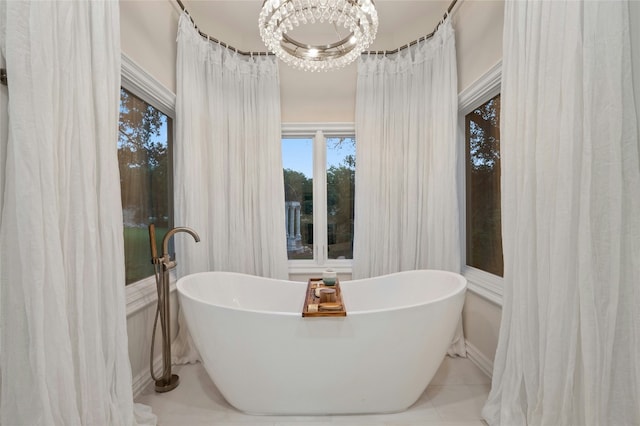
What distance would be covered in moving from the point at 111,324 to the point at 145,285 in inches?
30.0

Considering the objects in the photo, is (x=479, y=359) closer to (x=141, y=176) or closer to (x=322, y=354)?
(x=322, y=354)

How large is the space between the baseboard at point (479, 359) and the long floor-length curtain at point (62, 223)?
2.30 m

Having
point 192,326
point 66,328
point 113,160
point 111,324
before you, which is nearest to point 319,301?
point 192,326

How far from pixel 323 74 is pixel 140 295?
2.54 m

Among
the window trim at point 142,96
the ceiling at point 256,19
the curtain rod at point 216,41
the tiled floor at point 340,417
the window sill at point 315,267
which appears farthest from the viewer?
the window sill at point 315,267

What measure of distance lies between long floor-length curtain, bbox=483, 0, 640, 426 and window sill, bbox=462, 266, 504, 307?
1.73 feet

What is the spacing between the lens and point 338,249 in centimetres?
291

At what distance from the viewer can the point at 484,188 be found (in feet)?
7.41

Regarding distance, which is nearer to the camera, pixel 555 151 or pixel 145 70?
pixel 555 151

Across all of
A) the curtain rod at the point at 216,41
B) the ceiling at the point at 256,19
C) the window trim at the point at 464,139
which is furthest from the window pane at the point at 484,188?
the curtain rod at the point at 216,41

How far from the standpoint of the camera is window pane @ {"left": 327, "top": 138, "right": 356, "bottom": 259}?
2.88 meters

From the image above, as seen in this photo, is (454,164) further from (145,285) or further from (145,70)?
(145,285)

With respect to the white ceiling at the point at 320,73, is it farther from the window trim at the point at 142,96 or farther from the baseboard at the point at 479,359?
the baseboard at the point at 479,359

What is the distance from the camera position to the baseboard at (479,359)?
201 centimetres
